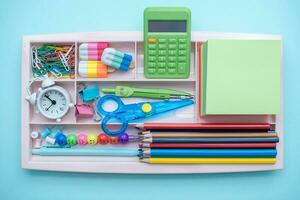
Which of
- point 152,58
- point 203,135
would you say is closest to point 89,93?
point 152,58

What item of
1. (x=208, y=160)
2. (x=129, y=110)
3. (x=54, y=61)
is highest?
(x=54, y=61)

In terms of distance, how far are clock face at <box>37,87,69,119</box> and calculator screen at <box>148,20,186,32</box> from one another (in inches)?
9.2

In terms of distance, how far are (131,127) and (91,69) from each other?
0.50 ft

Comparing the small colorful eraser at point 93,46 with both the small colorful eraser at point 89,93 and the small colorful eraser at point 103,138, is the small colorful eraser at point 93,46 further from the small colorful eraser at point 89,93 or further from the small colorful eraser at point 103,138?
the small colorful eraser at point 103,138

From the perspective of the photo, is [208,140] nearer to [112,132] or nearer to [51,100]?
[112,132]

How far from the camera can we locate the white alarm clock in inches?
27.9

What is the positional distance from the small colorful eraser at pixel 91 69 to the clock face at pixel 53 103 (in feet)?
0.20

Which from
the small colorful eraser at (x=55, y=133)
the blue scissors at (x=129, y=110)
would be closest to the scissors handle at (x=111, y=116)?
the blue scissors at (x=129, y=110)

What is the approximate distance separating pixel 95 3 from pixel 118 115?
0.84ft

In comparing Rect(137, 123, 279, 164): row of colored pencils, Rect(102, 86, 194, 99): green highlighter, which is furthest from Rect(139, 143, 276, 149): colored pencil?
Rect(102, 86, 194, 99): green highlighter

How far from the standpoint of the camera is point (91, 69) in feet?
2.31

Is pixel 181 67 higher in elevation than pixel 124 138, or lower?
higher
